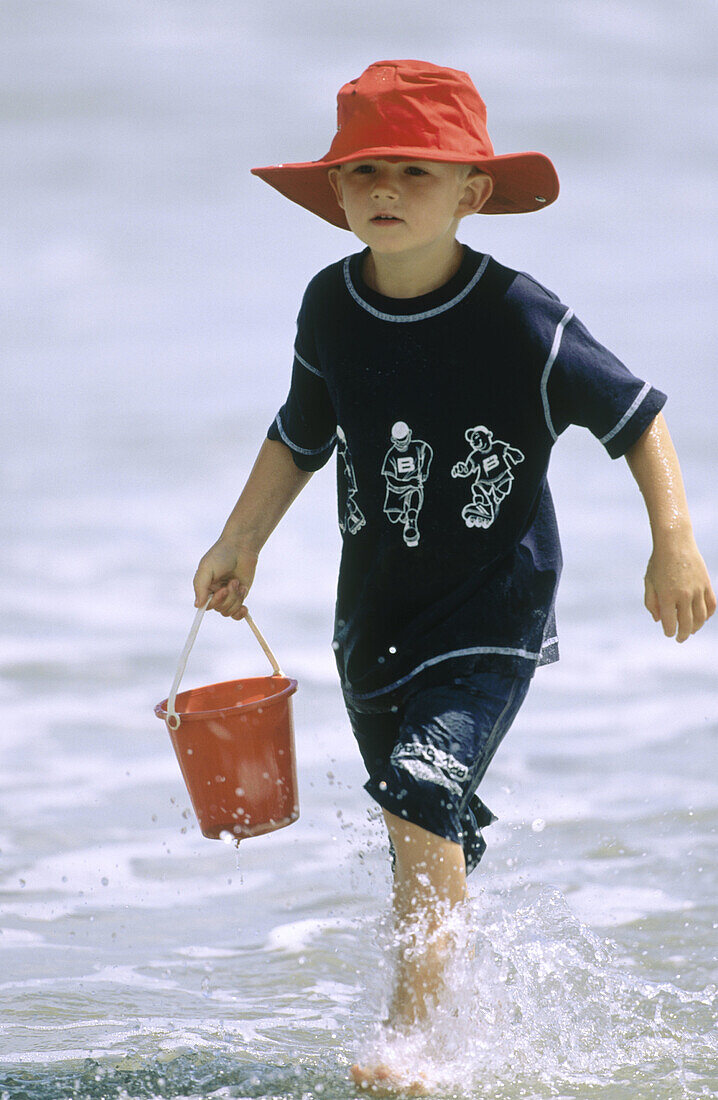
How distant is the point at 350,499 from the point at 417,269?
1.50ft

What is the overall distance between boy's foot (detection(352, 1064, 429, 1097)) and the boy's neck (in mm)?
1391

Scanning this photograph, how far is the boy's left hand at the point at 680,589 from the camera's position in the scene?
2.79 metres

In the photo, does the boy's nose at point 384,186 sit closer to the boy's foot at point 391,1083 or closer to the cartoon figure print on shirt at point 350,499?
the cartoon figure print on shirt at point 350,499

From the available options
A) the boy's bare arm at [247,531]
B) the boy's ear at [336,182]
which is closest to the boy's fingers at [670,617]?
the boy's bare arm at [247,531]

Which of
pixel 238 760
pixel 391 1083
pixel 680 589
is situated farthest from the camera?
pixel 238 760

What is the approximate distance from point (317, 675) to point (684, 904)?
6.88 ft

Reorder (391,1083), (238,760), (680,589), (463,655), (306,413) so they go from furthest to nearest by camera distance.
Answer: (306,413) → (238,760) → (463,655) → (680,589) → (391,1083)

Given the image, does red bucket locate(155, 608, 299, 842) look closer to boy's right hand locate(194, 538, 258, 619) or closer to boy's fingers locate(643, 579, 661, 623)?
boy's right hand locate(194, 538, 258, 619)

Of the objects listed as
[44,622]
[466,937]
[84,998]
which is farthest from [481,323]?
[44,622]

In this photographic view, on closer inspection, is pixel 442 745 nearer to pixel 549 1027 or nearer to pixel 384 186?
pixel 549 1027

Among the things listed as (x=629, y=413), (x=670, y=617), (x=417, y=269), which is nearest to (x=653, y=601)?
(x=670, y=617)

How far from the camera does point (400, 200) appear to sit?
2.81 m

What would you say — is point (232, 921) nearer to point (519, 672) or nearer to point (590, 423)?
point (519, 672)

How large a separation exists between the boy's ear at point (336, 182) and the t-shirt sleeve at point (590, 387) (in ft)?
1.43
